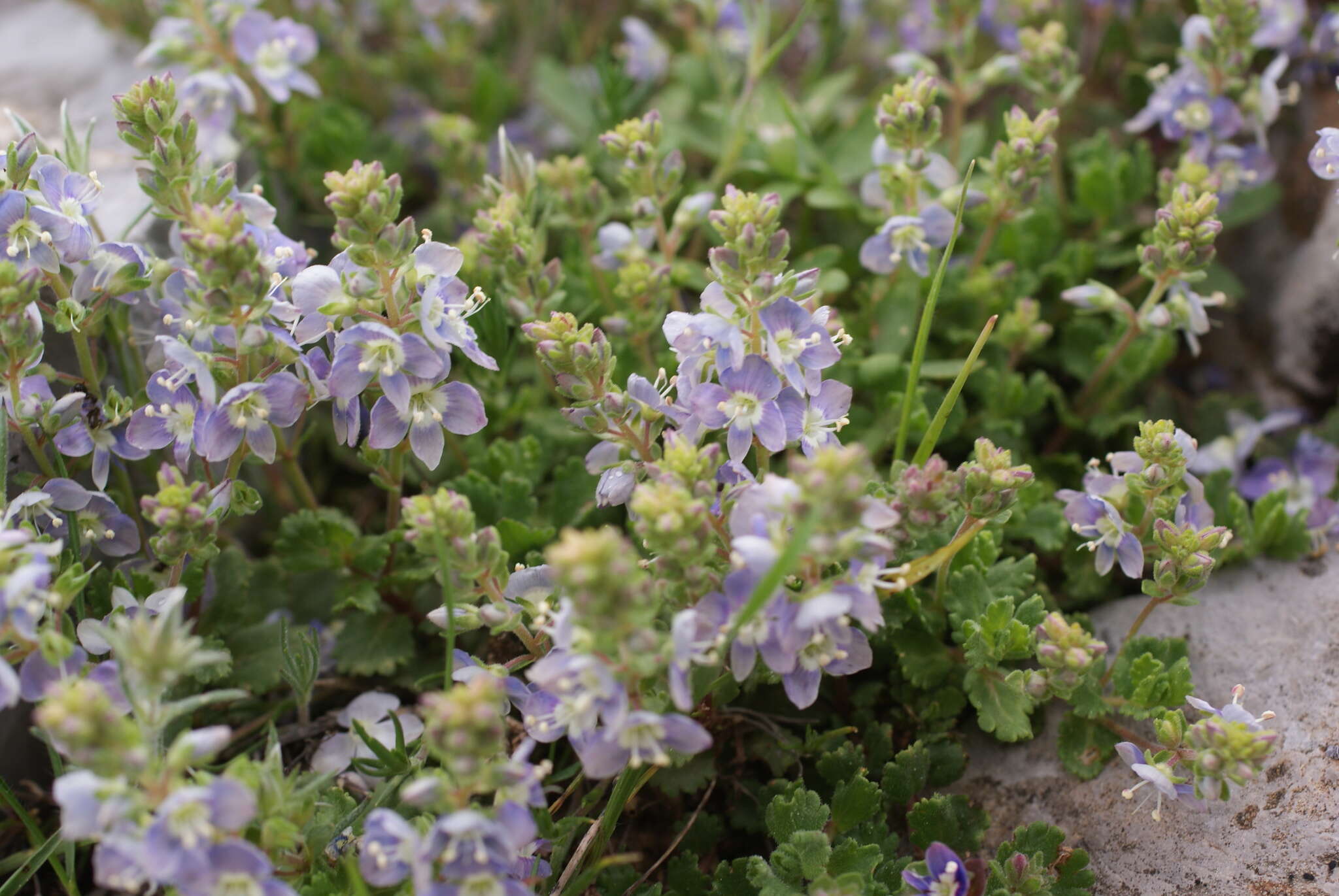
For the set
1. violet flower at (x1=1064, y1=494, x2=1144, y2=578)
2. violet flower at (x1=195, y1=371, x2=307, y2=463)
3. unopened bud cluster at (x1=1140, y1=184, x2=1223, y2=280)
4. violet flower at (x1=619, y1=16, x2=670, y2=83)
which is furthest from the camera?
violet flower at (x1=619, y1=16, x2=670, y2=83)

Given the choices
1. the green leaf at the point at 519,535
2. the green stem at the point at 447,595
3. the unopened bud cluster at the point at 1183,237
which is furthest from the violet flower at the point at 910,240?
the green stem at the point at 447,595

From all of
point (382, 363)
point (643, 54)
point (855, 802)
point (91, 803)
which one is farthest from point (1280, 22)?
point (91, 803)

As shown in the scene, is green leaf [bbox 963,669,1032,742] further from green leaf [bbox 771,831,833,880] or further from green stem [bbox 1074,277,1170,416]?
green stem [bbox 1074,277,1170,416]

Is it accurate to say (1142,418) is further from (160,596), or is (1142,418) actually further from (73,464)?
(73,464)

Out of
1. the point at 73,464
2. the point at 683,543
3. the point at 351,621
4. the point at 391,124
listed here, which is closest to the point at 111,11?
the point at 391,124

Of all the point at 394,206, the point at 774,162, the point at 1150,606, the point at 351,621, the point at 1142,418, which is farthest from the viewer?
the point at 774,162

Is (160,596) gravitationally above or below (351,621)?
above

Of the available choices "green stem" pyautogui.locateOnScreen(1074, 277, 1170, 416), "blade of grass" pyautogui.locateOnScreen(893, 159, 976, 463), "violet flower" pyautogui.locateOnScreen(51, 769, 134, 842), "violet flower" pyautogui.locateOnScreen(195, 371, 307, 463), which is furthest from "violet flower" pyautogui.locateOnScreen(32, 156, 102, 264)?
"green stem" pyautogui.locateOnScreen(1074, 277, 1170, 416)
